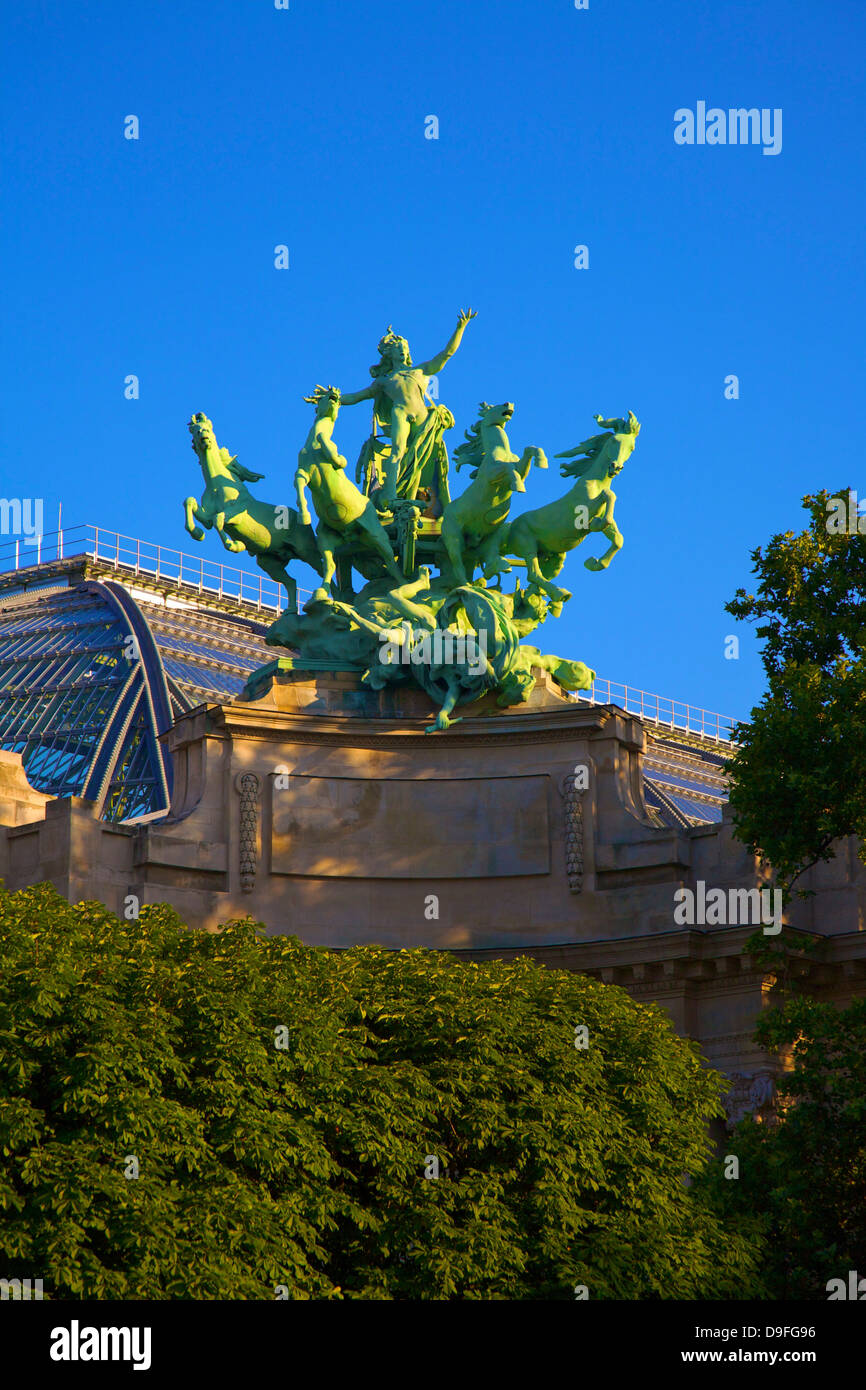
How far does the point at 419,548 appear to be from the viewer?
5444cm

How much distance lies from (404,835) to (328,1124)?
50.8 ft

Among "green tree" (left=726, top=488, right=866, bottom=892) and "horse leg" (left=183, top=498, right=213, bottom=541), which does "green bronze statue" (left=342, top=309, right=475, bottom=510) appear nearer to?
"horse leg" (left=183, top=498, right=213, bottom=541)

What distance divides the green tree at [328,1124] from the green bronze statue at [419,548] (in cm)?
1246

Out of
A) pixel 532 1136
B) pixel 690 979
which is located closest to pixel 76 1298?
pixel 532 1136

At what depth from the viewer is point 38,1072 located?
34.8m

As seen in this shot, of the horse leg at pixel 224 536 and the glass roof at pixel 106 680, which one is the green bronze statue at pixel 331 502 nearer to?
the horse leg at pixel 224 536

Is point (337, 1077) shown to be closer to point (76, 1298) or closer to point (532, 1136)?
point (532, 1136)

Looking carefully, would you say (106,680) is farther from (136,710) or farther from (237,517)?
(237,517)

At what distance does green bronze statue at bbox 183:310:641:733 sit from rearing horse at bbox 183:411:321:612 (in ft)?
0.10

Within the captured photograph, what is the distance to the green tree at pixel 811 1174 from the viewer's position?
3781 cm
